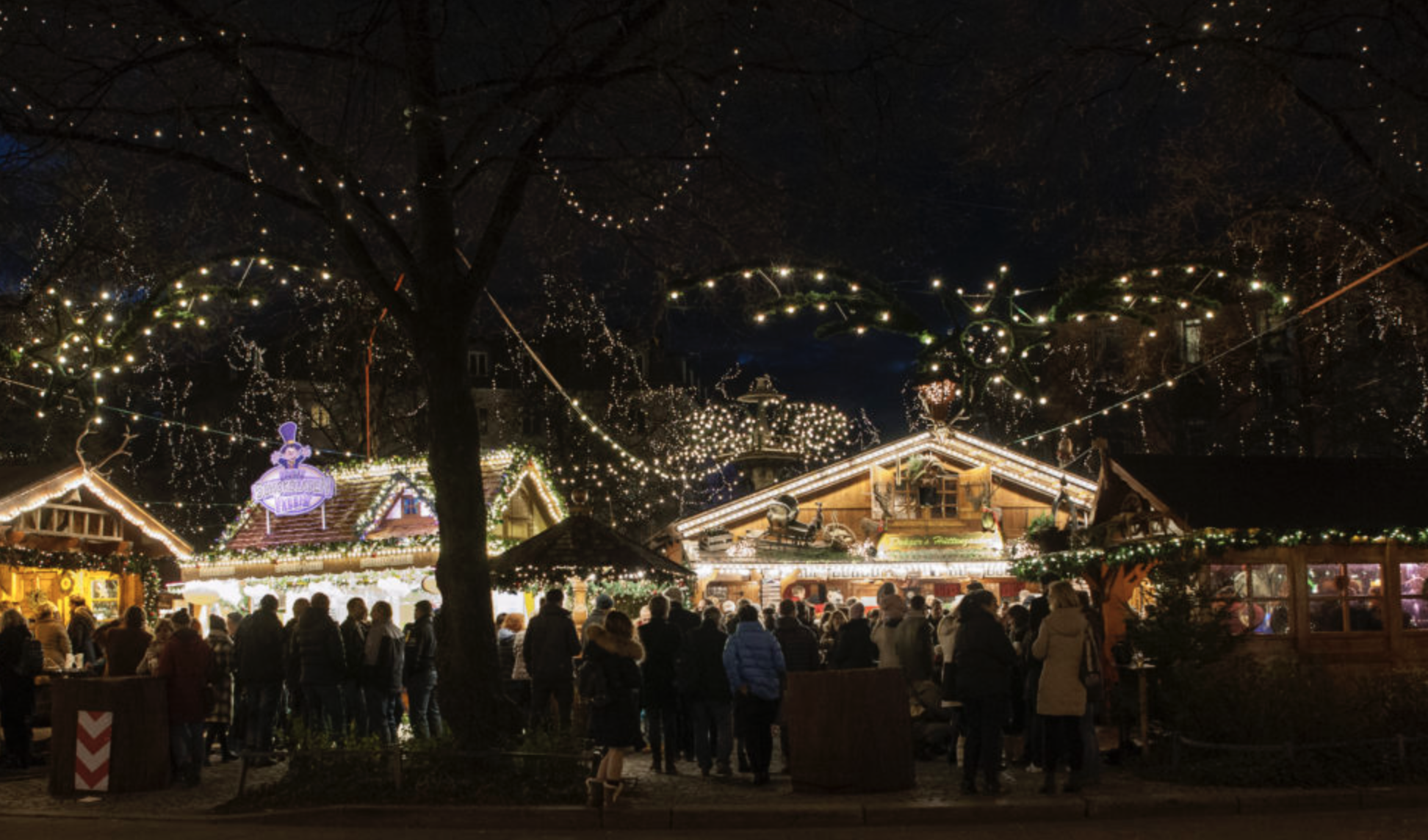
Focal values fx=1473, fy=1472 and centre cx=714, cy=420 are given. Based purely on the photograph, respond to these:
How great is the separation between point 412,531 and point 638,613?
3901 millimetres

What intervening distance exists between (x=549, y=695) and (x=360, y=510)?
31.8 ft

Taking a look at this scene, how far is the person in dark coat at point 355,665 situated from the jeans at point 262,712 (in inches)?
34.9

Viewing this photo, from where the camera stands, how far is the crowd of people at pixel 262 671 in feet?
46.5

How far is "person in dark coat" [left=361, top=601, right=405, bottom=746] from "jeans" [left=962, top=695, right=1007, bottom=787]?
20.9 feet

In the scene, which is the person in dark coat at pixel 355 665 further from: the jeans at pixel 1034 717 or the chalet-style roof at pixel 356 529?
the jeans at pixel 1034 717

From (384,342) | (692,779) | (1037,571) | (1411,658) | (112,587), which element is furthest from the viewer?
(384,342)

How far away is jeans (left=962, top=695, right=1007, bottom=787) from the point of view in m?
12.4

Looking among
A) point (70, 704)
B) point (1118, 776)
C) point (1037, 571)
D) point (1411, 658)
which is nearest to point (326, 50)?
point (70, 704)

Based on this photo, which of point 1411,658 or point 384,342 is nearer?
point 1411,658

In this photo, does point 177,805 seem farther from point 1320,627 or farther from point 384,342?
point 384,342

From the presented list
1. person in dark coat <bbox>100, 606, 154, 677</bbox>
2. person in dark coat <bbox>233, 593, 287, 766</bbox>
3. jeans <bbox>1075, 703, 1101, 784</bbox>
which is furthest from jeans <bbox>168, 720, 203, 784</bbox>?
jeans <bbox>1075, 703, 1101, 784</bbox>

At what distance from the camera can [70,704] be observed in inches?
530

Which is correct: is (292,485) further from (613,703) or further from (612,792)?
(612,792)

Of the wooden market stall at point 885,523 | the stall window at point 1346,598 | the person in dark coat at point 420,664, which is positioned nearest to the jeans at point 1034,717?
the person in dark coat at point 420,664
